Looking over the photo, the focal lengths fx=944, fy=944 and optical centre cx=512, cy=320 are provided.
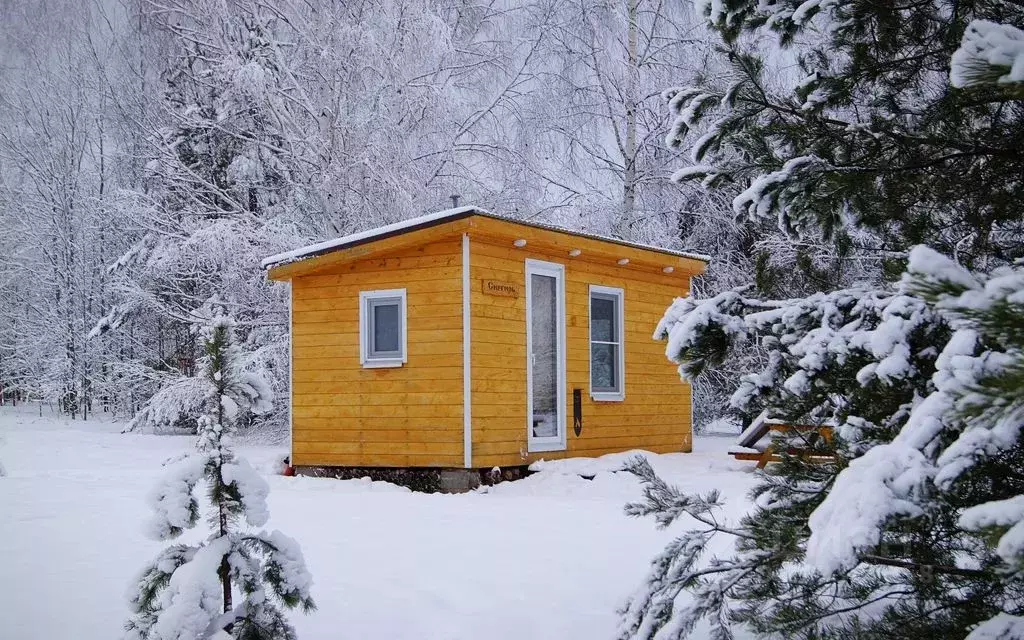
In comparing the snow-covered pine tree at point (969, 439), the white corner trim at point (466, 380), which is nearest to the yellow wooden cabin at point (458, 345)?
the white corner trim at point (466, 380)

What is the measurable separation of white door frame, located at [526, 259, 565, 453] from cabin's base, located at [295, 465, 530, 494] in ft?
1.22

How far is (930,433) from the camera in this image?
1969 mm

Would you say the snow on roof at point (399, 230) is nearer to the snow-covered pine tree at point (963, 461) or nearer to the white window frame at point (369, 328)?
the white window frame at point (369, 328)

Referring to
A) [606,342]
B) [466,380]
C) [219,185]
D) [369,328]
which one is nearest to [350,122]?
[219,185]

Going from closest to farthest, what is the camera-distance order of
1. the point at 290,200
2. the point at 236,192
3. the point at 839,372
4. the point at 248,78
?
the point at 839,372 → the point at 248,78 → the point at 290,200 → the point at 236,192

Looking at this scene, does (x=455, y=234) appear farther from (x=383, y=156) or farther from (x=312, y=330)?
(x=383, y=156)

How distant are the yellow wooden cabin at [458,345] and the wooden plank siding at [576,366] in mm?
21

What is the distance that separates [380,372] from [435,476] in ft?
4.23

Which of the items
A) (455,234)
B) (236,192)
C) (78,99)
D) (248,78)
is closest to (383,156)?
(248,78)

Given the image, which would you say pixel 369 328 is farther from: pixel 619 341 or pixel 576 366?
pixel 619 341

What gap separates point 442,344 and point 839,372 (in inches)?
277

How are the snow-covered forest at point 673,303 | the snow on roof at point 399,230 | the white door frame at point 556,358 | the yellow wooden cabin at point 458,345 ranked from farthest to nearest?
the white door frame at point 556,358
the yellow wooden cabin at point 458,345
the snow on roof at point 399,230
the snow-covered forest at point 673,303

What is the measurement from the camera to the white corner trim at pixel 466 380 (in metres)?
9.52

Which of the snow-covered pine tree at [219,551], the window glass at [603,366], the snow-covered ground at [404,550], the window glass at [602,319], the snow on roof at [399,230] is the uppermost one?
the snow on roof at [399,230]
